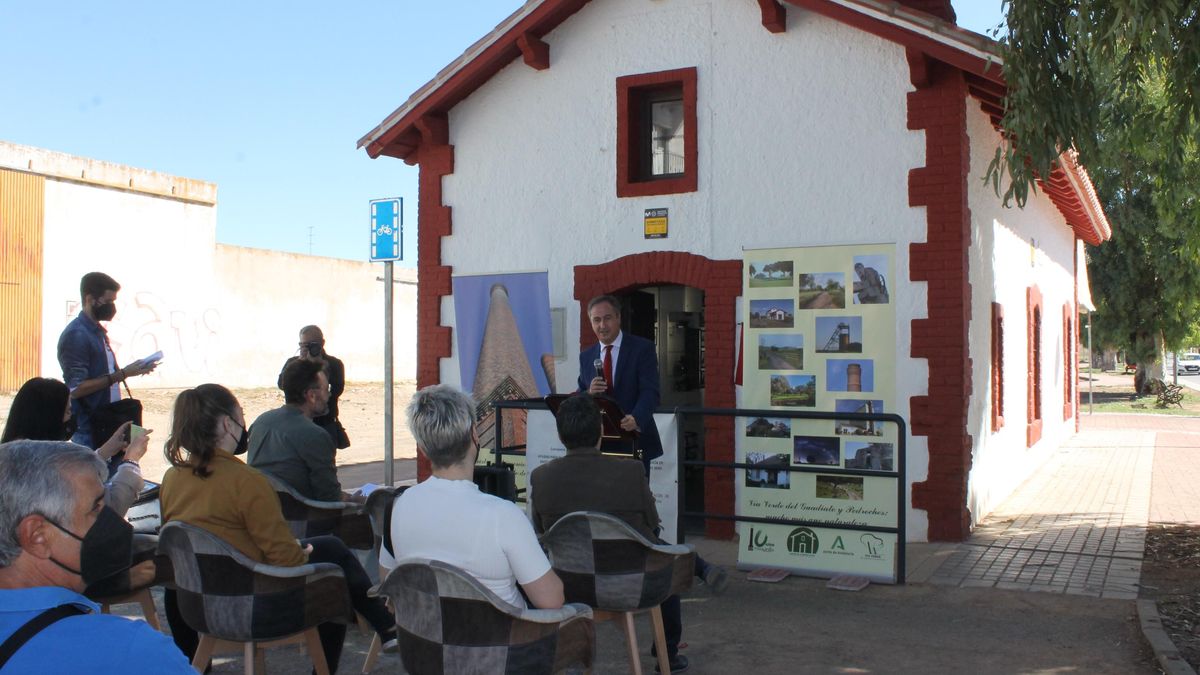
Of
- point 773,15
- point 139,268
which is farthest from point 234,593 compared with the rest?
point 139,268

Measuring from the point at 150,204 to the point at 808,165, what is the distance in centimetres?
2441

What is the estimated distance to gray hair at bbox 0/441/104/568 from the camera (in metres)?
2.11

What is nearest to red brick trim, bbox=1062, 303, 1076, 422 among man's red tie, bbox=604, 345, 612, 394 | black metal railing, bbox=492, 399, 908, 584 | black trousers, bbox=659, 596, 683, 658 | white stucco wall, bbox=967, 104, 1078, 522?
white stucco wall, bbox=967, 104, 1078, 522

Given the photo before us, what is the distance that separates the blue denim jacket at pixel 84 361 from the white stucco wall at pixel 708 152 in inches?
173

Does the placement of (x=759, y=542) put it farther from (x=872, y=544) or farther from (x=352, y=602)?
(x=352, y=602)

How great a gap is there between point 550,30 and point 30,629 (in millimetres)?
9028

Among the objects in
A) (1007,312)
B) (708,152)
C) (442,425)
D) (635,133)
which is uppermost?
(635,133)

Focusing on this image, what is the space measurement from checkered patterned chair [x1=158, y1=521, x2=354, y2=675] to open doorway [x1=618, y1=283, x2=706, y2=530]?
6.37 metres

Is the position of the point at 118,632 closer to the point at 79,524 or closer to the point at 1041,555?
the point at 79,524

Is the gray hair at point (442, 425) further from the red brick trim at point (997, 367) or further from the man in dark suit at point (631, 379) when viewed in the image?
the red brick trim at point (997, 367)

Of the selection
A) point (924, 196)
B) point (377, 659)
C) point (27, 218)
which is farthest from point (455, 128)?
point (27, 218)

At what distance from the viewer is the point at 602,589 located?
15.0 feet

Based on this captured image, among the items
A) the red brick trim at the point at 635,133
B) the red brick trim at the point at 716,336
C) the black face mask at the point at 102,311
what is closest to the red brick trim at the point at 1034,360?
the red brick trim at the point at 716,336

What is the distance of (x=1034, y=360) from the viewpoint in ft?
46.5
